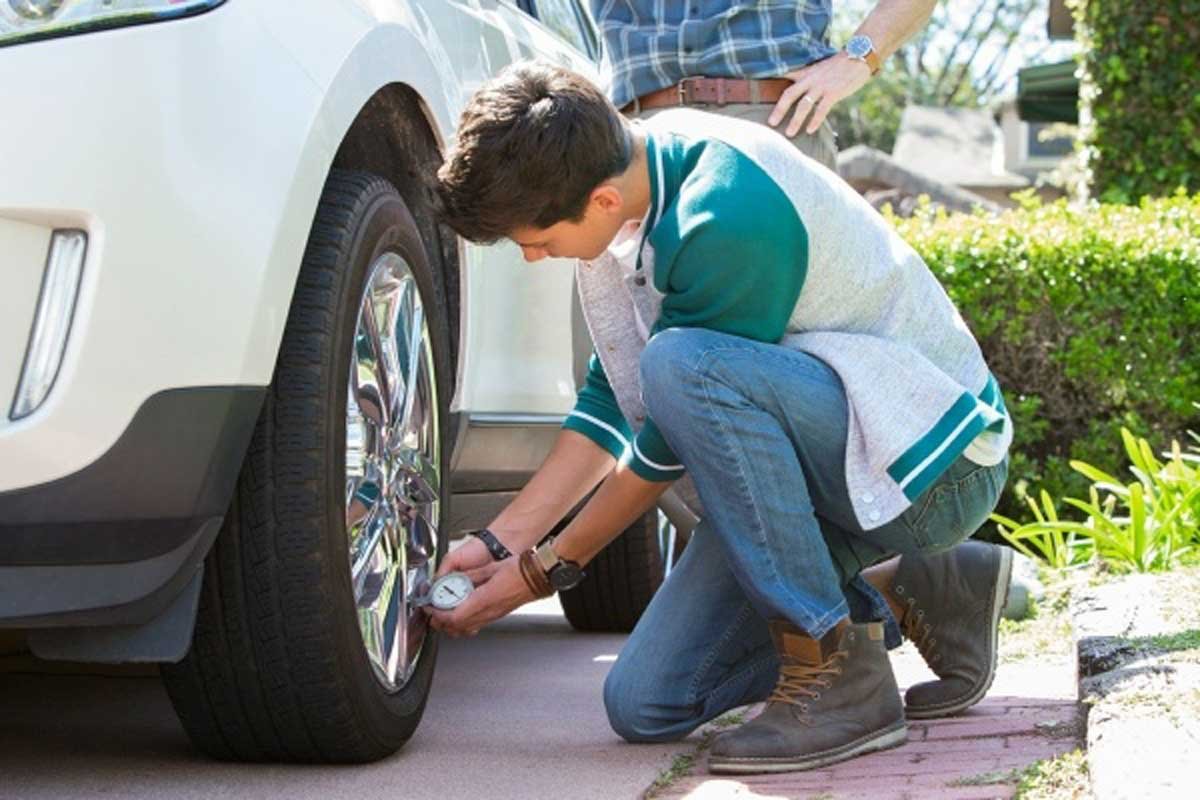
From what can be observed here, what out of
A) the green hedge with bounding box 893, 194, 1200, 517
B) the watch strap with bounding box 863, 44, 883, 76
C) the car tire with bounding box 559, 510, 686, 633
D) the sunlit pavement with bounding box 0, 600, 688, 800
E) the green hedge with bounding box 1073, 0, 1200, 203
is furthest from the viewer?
the green hedge with bounding box 1073, 0, 1200, 203

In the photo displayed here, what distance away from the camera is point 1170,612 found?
347 cm

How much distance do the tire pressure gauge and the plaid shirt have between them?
118cm

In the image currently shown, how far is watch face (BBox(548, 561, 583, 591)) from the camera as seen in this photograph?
2975mm

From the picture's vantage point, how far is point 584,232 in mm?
2764

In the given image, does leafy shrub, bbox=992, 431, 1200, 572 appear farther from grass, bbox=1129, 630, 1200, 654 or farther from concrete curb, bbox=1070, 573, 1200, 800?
grass, bbox=1129, 630, 1200, 654

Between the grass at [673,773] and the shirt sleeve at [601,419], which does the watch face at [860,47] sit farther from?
the grass at [673,773]

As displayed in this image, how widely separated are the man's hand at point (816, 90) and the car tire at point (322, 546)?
39.2 inches

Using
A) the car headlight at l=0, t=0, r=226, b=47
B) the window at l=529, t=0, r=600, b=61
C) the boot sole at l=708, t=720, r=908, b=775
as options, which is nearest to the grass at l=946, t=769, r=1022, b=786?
the boot sole at l=708, t=720, r=908, b=775

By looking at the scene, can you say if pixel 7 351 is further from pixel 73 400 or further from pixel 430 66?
pixel 430 66

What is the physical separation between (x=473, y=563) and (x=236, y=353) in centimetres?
85

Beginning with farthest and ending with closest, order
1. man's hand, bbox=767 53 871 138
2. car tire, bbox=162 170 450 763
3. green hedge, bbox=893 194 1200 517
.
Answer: green hedge, bbox=893 194 1200 517
man's hand, bbox=767 53 871 138
car tire, bbox=162 170 450 763

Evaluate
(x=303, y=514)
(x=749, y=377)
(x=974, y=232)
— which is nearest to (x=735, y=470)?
(x=749, y=377)

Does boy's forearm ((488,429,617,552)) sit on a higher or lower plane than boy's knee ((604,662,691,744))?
higher

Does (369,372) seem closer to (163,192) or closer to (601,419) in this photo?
(601,419)
